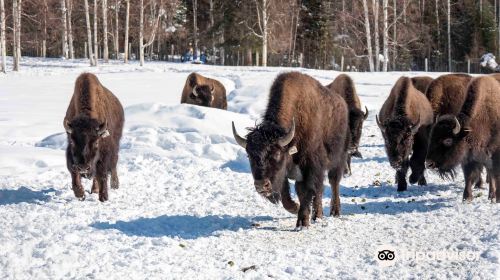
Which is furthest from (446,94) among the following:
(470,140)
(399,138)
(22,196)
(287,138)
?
(22,196)

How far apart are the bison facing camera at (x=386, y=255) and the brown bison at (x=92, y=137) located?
403 cm

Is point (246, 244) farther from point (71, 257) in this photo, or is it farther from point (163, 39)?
point (163, 39)

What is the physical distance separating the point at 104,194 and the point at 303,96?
3208mm

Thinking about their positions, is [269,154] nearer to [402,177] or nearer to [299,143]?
[299,143]

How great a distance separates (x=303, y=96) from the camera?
704cm

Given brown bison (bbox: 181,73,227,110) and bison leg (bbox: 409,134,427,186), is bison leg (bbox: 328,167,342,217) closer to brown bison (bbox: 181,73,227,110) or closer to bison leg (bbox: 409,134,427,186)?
bison leg (bbox: 409,134,427,186)

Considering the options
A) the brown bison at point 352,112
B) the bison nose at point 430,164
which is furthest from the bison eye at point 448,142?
the brown bison at point 352,112

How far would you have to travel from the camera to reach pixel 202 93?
1769 centimetres

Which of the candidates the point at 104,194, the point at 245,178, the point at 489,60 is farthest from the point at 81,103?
the point at 489,60

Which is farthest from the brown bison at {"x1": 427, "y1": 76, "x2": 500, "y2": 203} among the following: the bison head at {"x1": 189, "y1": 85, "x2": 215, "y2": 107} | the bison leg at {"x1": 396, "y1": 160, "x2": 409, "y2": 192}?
the bison head at {"x1": 189, "y1": 85, "x2": 215, "y2": 107}

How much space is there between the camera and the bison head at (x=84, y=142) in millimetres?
7566

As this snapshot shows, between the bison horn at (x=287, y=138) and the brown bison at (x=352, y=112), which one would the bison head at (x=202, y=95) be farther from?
the bison horn at (x=287, y=138)

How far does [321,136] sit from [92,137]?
10.4 ft

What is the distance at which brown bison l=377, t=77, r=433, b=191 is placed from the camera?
878cm
